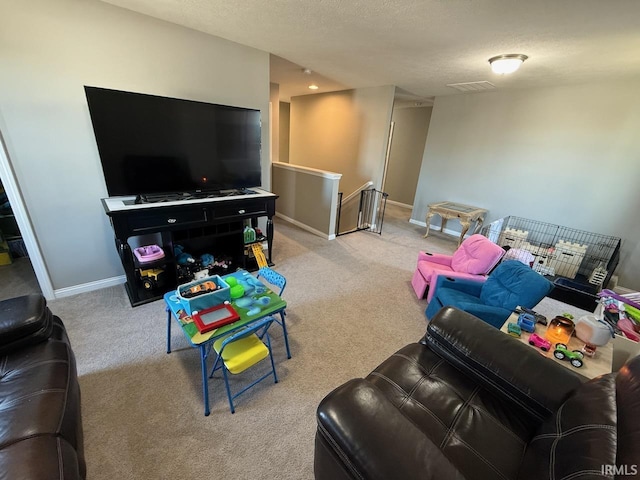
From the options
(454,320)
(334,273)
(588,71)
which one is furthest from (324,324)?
(588,71)

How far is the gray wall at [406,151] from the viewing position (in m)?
5.96

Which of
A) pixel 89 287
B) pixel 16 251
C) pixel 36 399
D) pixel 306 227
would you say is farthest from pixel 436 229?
pixel 16 251

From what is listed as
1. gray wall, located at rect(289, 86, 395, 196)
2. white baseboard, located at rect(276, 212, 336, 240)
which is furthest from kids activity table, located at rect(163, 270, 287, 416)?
gray wall, located at rect(289, 86, 395, 196)

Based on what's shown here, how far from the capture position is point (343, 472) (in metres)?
0.84

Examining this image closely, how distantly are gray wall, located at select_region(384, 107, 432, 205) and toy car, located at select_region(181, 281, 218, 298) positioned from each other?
5.67m

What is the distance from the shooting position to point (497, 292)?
202 cm

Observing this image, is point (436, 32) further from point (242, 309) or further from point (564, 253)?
point (564, 253)

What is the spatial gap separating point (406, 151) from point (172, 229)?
5.62 meters

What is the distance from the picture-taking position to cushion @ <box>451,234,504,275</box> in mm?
2371

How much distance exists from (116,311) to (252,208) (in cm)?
149

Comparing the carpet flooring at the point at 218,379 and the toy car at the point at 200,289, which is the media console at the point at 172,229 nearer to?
the carpet flooring at the point at 218,379

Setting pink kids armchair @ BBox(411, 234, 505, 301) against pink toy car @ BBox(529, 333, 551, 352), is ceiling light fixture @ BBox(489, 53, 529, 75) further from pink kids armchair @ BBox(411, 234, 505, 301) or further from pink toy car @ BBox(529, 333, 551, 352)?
pink toy car @ BBox(529, 333, 551, 352)

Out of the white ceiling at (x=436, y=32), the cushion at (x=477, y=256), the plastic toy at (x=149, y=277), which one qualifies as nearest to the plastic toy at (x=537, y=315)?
the cushion at (x=477, y=256)

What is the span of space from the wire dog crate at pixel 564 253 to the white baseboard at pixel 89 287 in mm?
4080
